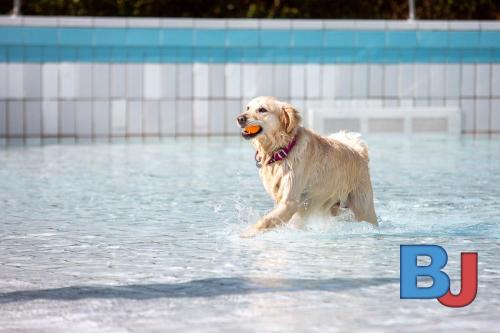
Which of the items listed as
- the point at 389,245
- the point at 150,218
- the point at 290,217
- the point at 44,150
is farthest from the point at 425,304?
the point at 44,150

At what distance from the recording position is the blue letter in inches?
146

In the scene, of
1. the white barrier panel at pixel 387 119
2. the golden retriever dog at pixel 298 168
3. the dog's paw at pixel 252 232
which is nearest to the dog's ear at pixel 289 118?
the golden retriever dog at pixel 298 168

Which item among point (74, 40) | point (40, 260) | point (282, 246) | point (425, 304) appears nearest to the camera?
point (425, 304)

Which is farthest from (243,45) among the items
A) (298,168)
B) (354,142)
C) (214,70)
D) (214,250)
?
(214,250)

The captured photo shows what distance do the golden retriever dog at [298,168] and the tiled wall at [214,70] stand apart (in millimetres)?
6370

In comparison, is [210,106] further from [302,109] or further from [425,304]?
[425,304]

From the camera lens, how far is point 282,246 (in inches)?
196

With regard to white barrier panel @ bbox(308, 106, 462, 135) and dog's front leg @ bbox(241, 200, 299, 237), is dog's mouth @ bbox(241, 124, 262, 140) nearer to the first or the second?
dog's front leg @ bbox(241, 200, 299, 237)

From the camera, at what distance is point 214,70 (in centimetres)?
1198

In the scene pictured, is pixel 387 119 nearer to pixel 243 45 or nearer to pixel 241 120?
pixel 243 45

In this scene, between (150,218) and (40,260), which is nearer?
(40,260)

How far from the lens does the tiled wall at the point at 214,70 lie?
461 inches

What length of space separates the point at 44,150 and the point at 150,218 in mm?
4772

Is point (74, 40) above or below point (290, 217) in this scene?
above
